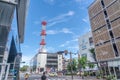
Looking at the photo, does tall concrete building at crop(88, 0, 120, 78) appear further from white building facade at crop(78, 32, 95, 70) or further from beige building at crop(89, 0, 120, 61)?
white building facade at crop(78, 32, 95, 70)

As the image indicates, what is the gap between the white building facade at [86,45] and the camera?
60341 mm

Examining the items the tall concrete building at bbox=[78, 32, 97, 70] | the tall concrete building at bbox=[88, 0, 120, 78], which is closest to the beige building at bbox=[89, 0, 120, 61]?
the tall concrete building at bbox=[88, 0, 120, 78]

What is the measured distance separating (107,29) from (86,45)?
22.9 m

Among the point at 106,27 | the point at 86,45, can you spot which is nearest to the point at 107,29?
the point at 106,27

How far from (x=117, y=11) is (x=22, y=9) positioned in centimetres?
3157

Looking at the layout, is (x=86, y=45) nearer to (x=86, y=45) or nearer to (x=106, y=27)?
(x=86, y=45)

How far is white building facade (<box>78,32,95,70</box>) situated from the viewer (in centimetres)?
6034

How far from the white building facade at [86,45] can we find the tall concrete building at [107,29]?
12.9 meters

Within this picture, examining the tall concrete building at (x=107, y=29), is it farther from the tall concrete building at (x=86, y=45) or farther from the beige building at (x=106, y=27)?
the tall concrete building at (x=86, y=45)

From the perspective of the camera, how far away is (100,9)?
44.6m

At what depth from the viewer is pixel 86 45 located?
63.7 m

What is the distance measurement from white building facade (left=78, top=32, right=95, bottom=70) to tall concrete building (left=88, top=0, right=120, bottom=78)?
12.9 m

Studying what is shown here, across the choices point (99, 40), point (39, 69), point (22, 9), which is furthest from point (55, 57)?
point (22, 9)

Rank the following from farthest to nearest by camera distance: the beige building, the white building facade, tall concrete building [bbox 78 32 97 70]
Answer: the white building facade
tall concrete building [bbox 78 32 97 70]
the beige building
